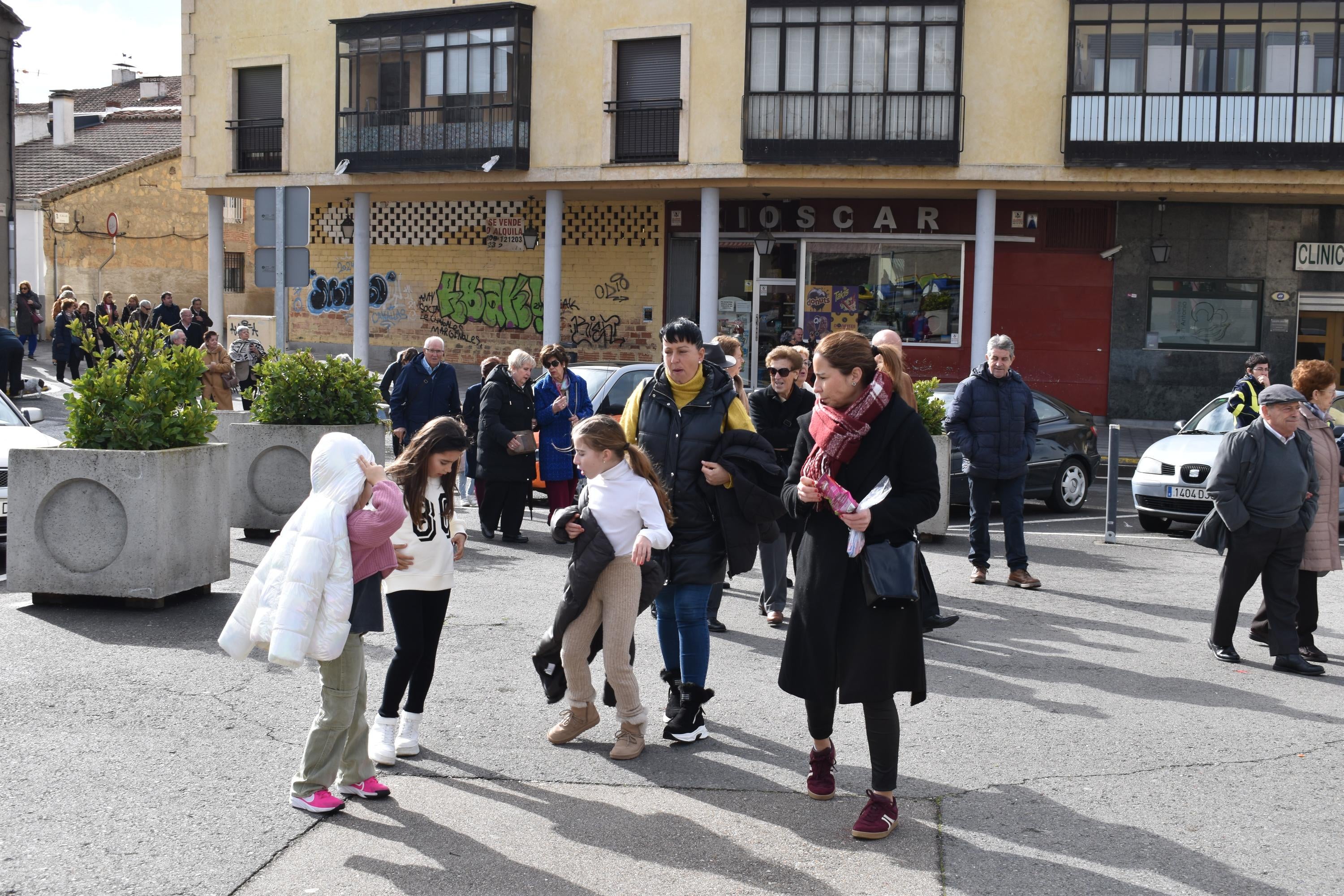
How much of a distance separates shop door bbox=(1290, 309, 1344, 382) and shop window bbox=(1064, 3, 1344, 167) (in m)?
3.71

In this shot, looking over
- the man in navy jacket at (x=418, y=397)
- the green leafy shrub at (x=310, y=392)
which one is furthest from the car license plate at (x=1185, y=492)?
the green leafy shrub at (x=310, y=392)

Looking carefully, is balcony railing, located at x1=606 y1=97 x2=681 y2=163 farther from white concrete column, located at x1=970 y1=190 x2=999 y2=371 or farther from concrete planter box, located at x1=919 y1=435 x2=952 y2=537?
concrete planter box, located at x1=919 y1=435 x2=952 y2=537

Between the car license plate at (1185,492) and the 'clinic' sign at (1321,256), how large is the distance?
49.8 feet

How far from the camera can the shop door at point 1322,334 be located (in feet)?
85.9

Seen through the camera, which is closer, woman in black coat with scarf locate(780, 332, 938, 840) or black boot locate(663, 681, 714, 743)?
woman in black coat with scarf locate(780, 332, 938, 840)

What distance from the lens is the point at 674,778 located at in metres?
5.59

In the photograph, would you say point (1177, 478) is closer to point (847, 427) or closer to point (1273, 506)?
point (1273, 506)

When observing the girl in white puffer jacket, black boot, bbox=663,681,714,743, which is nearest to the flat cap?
black boot, bbox=663,681,714,743

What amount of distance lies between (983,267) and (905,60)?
3.96 m

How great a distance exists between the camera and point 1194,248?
26281mm

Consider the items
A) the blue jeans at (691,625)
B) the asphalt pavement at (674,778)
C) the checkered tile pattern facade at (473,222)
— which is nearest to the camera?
the asphalt pavement at (674,778)

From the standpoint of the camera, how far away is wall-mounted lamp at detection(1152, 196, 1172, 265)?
26.2 meters

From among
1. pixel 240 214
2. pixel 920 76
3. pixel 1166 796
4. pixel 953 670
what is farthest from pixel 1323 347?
pixel 240 214

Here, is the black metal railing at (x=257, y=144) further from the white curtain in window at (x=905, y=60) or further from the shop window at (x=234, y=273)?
the white curtain in window at (x=905, y=60)
